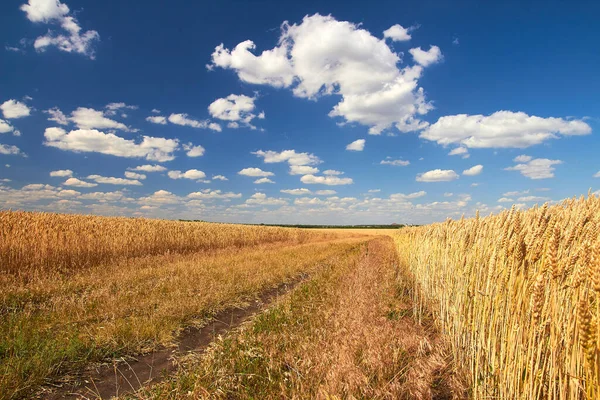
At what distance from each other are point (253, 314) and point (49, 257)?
8.32m

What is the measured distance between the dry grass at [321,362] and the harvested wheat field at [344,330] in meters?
0.02

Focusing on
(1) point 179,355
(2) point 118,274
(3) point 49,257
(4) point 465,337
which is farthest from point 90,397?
(3) point 49,257

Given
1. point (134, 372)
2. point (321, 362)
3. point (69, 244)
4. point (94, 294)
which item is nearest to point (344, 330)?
point (321, 362)

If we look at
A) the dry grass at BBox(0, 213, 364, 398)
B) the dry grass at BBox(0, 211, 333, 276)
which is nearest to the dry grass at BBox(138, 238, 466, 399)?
the dry grass at BBox(0, 213, 364, 398)

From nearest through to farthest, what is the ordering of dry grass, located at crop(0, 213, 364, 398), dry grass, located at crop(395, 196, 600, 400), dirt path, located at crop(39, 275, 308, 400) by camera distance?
dry grass, located at crop(395, 196, 600, 400)
dirt path, located at crop(39, 275, 308, 400)
dry grass, located at crop(0, 213, 364, 398)

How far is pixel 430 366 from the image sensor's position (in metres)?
4.42

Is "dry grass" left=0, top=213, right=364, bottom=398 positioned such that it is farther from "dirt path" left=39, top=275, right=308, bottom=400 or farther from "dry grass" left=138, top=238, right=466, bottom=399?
"dry grass" left=138, top=238, right=466, bottom=399

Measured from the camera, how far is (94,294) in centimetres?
793

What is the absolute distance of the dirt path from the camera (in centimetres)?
412

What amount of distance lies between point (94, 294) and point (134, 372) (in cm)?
425

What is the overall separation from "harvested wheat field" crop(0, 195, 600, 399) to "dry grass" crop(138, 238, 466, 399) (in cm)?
2

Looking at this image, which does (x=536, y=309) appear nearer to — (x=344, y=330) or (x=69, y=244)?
(x=344, y=330)

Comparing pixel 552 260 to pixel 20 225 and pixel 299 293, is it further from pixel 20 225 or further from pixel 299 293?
pixel 20 225

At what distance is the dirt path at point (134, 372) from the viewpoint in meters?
4.12
